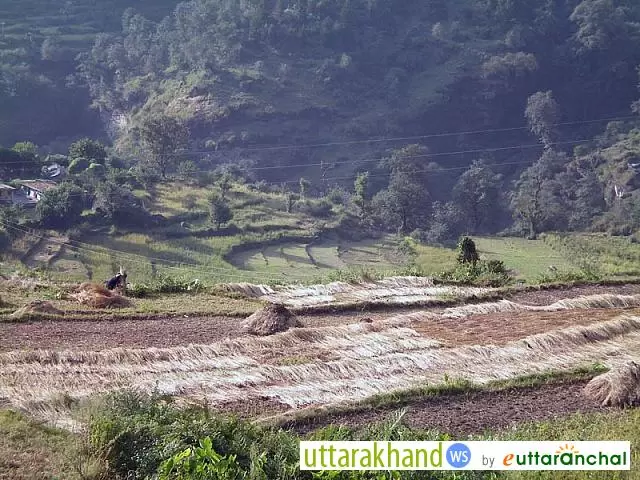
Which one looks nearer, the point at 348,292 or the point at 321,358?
the point at 321,358

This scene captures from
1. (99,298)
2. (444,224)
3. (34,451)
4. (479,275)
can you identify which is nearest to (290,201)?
(444,224)

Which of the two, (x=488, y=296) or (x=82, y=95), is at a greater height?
(x=82, y=95)

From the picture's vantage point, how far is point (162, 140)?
46.2 metres

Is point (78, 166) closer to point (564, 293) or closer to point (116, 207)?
point (116, 207)

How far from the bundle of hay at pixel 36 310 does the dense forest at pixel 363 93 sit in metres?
33.8

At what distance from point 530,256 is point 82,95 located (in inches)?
2079

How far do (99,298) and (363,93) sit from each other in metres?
61.6

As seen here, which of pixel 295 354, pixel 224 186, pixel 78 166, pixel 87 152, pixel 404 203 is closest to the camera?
pixel 295 354

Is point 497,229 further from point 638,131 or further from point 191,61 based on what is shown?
point 191,61

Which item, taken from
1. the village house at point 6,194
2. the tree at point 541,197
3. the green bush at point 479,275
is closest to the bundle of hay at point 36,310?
the green bush at point 479,275

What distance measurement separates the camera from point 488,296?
1641 cm

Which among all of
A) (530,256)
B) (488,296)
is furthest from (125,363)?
(530,256)

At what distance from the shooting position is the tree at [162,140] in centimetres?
4588

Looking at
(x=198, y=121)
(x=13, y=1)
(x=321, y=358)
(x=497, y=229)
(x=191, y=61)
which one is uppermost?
(x=13, y=1)
